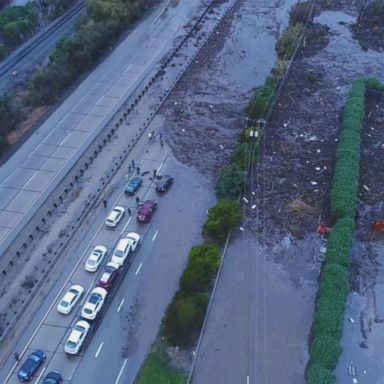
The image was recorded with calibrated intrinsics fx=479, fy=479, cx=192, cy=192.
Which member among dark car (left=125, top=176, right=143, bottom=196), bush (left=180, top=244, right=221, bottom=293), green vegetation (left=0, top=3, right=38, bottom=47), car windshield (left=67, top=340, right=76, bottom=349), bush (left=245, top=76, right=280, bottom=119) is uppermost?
green vegetation (left=0, top=3, right=38, bottom=47)

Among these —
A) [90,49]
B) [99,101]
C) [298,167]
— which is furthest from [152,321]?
[90,49]

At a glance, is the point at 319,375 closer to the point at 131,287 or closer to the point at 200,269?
the point at 200,269

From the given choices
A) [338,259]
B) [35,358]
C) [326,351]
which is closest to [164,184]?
[338,259]

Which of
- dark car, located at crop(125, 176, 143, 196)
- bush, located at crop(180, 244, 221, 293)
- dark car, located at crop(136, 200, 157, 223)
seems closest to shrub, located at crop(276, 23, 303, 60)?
dark car, located at crop(125, 176, 143, 196)

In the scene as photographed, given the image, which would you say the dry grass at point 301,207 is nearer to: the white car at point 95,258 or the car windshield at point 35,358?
the white car at point 95,258

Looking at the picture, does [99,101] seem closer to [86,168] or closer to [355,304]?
[86,168]

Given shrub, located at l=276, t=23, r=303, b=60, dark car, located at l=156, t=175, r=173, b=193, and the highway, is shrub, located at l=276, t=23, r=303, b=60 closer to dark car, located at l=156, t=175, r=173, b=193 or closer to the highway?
the highway

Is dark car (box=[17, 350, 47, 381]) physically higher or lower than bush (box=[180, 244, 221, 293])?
lower
